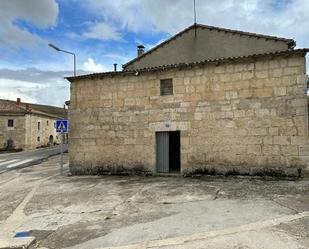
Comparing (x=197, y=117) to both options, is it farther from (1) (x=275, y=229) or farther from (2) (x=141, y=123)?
(1) (x=275, y=229)

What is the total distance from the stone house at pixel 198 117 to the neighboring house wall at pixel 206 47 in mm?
3616

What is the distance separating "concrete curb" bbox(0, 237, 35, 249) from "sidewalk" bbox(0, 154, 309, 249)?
0.13 ft

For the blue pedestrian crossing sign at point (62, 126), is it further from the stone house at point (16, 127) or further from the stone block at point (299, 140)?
the stone house at point (16, 127)

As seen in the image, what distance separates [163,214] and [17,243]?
268 cm

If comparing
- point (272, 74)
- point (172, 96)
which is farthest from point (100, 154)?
point (272, 74)

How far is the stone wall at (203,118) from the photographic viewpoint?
910cm

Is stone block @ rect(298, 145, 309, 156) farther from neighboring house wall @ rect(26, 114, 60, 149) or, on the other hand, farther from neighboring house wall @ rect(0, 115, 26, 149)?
neighboring house wall @ rect(26, 114, 60, 149)

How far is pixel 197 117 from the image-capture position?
10.2m

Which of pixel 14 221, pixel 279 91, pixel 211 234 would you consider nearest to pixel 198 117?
pixel 279 91

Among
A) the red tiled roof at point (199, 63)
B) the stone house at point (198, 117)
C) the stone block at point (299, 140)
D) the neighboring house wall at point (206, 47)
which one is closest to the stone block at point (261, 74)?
the stone house at point (198, 117)

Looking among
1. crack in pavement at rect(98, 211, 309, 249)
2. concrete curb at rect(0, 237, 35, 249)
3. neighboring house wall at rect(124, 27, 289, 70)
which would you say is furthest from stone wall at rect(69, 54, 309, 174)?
concrete curb at rect(0, 237, 35, 249)

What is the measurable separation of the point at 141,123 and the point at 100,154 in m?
2.14

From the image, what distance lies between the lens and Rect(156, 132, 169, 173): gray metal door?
35.7ft

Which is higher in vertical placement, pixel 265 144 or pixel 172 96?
pixel 172 96
